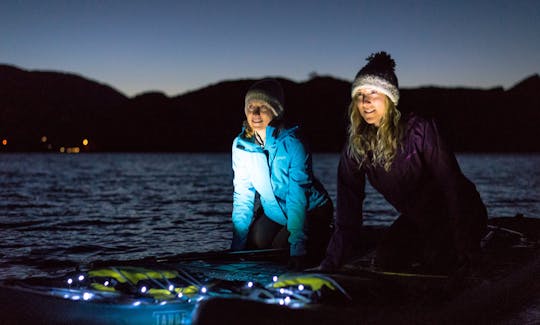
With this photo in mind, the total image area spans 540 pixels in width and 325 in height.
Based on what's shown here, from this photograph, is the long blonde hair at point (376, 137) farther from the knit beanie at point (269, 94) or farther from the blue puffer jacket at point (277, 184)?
the knit beanie at point (269, 94)

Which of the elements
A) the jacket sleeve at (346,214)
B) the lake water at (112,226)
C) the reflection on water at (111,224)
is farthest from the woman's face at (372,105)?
the reflection on water at (111,224)

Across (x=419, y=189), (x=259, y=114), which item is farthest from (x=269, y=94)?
(x=419, y=189)

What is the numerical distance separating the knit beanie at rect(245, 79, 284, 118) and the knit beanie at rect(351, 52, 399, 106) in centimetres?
151

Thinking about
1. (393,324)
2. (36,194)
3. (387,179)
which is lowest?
(36,194)

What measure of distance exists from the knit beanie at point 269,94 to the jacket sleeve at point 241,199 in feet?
2.00

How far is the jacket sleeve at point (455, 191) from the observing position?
180 inches

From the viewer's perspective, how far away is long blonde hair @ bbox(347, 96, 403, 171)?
4816 mm

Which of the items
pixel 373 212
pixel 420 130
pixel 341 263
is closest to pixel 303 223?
pixel 341 263

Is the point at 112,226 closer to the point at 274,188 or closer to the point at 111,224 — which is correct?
the point at 111,224

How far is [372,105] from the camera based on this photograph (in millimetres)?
4875

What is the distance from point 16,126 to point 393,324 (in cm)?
17476

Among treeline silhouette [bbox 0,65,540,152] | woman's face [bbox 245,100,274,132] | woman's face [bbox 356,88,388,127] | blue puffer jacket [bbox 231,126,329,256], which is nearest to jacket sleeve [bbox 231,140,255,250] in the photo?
blue puffer jacket [bbox 231,126,329,256]

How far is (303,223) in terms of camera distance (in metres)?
6.04

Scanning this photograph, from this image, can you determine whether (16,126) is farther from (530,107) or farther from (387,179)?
(387,179)
